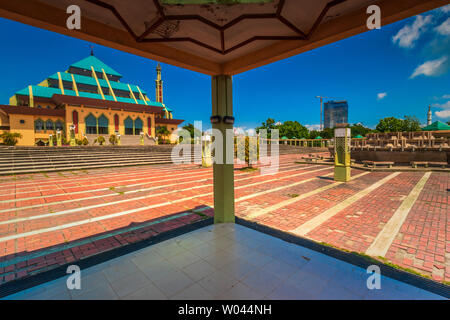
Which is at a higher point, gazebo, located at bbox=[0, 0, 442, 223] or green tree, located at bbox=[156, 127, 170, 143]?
green tree, located at bbox=[156, 127, 170, 143]

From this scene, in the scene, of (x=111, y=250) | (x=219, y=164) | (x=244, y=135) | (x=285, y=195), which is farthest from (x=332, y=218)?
(x=244, y=135)

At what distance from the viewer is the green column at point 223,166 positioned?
393 cm

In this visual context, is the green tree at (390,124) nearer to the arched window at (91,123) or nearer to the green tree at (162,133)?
the green tree at (162,133)

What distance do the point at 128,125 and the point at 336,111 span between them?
193m

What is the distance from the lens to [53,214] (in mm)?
5199

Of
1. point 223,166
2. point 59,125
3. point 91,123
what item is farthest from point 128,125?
point 223,166

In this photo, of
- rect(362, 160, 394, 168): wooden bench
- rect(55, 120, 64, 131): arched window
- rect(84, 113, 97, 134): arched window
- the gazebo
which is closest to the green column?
the gazebo

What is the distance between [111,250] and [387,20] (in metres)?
4.98

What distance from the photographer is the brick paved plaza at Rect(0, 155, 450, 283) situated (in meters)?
3.38

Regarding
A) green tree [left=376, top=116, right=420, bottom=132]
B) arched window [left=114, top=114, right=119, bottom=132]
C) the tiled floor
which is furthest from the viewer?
green tree [left=376, top=116, right=420, bottom=132]

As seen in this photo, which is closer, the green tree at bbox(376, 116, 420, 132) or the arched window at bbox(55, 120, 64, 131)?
the arched window at bbox(55, 120, 64, 131)

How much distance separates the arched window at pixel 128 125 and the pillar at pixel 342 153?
34.4 m

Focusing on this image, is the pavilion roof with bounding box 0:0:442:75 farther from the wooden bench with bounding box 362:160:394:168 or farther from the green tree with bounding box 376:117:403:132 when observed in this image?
the green tree with bounding box 376:117:403:132

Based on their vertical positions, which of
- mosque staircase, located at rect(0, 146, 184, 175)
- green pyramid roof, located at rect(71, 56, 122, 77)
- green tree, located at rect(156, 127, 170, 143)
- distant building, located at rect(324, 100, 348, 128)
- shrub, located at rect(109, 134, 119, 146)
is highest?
distant building, located at rect(324, 100, 348, 128)
